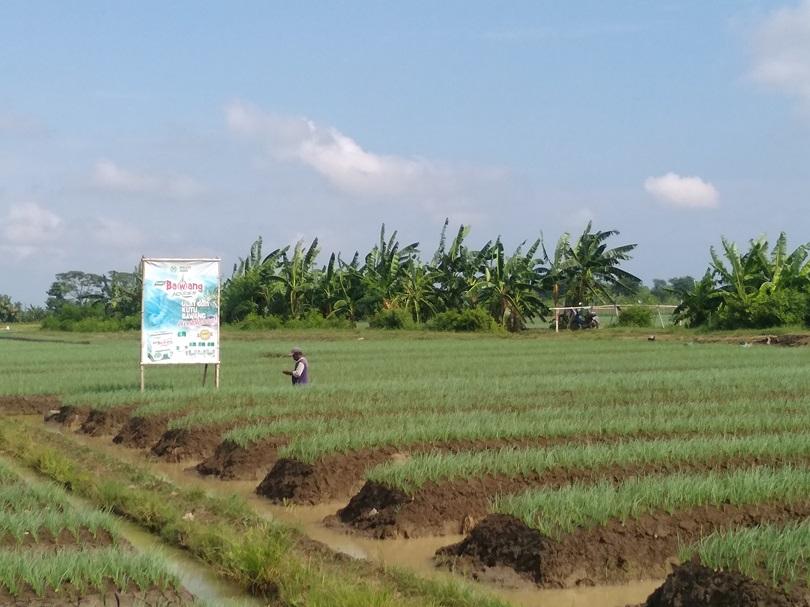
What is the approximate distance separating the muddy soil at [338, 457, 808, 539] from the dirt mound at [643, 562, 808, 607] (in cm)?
266

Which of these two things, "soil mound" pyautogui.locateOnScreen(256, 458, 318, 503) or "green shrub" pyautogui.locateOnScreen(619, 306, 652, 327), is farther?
"green shrub" pyautogui.locateOnScreen(619, 306, 652, 327)

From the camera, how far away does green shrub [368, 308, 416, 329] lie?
137 ft

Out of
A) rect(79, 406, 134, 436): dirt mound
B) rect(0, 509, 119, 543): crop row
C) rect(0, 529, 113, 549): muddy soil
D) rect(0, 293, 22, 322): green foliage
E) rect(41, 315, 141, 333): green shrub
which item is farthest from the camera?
rect(0, 293, 22, 322): green foliage

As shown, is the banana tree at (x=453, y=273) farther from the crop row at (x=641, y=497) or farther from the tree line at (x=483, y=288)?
the crop row at (x=641, y=497)

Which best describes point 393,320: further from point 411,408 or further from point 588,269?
point 411,408

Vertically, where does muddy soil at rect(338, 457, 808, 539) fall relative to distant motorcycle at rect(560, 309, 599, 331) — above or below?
below

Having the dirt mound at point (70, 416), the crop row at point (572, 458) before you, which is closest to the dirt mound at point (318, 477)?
the crop row at point (572, 458)

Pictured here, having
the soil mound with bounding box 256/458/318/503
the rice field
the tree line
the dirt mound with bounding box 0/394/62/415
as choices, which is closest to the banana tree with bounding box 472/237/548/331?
the tree line

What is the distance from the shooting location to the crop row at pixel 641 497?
21.9 feet

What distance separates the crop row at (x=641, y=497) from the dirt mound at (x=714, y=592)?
1.26 m

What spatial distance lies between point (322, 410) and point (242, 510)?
17.1 ft

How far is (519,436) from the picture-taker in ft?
34.4

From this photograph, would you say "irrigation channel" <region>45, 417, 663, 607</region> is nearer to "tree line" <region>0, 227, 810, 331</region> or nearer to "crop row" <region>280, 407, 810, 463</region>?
"crop row" <region>280, 407, 810, 463</region>

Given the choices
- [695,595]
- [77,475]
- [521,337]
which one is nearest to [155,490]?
[77,475]
